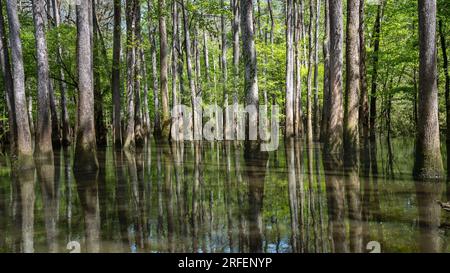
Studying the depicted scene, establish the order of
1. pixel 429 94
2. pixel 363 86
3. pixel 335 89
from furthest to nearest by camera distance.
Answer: pixel 363 86, pixel 335 89, pixel 429 94

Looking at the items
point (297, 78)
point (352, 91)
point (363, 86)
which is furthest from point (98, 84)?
point (352, 91)

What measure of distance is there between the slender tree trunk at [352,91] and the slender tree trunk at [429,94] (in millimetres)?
4415

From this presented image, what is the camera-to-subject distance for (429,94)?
8.41 metres

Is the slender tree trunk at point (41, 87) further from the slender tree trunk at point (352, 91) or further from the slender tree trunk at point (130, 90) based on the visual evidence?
the slender tree trunk at point (352, 91)

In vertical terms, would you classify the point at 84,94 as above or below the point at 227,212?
above

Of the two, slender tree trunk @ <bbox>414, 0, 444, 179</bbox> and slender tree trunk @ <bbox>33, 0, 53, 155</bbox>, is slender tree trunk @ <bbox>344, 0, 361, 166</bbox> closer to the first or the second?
slender tree trunk @ <bbox>414, 0, 444, 179</bbox>

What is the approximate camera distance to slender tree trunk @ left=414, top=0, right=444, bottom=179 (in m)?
8.29

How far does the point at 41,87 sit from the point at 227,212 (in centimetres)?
1205

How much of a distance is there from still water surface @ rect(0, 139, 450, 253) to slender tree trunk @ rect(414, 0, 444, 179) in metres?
0.57

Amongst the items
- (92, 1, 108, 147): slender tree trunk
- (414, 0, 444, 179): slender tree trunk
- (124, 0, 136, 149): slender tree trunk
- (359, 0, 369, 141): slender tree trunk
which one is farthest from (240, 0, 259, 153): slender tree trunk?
(92, 1, 108, 147): slender tree trunk

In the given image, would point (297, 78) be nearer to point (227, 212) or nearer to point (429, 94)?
point (429, 94)

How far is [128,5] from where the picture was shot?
20.0 meters

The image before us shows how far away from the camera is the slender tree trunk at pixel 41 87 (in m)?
14.8

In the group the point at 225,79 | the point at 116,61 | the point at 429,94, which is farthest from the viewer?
the point at 225,79
